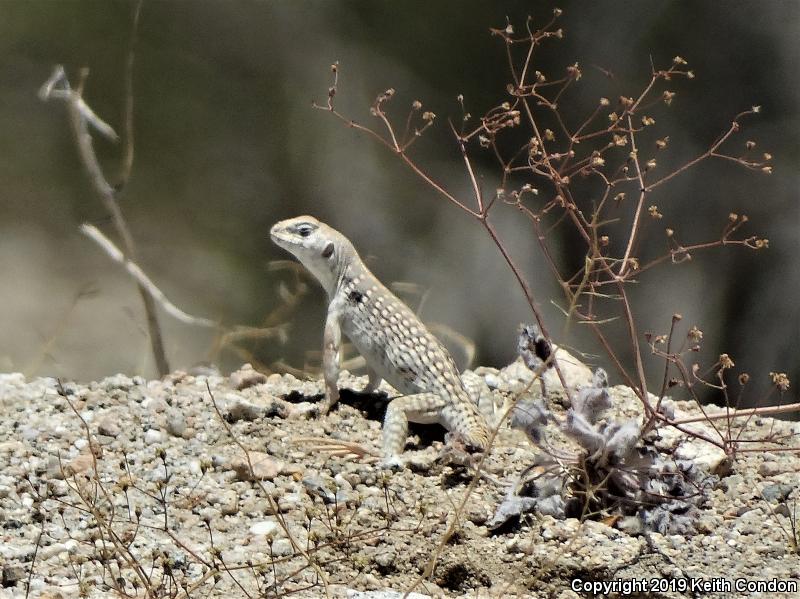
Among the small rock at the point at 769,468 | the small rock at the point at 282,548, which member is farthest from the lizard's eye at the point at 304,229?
the small rock at the point at 769,468

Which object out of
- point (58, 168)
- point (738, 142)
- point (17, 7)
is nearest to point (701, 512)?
point (738, 142)

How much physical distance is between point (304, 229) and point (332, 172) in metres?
1.52

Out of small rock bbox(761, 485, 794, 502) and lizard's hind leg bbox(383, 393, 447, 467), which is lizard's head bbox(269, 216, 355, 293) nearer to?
lizard's hind leg bbox(383, 393, 447, 467)

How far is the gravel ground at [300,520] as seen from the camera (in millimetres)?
3432

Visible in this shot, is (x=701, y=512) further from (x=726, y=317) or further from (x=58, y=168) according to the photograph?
(x=58, y=168)

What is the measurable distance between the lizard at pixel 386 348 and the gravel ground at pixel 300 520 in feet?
0.42

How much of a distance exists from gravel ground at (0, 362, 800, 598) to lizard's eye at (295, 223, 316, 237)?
84 cm

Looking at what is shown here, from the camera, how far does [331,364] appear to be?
4.74 m

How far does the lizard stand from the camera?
443 cm

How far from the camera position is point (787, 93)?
19.0 feet

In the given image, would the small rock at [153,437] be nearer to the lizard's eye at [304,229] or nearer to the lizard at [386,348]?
the lizard at [386,348]

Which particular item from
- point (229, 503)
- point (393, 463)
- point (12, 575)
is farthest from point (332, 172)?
point (12, 575)

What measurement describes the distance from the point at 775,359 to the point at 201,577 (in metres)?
3.56

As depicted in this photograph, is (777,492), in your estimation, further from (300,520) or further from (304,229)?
(304,229)
